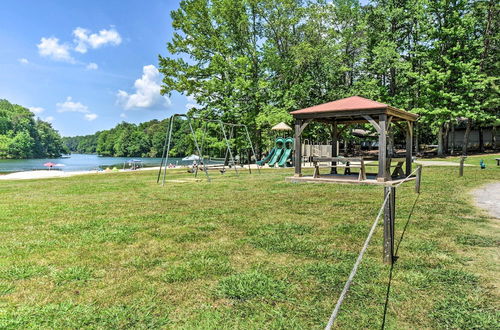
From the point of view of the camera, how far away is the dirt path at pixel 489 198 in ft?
23.3

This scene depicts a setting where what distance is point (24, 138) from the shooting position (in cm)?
8262

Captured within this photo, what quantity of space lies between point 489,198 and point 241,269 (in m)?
7.79

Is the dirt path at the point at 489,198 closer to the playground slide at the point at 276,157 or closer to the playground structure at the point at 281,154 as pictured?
the playground structure at the point at 281,154

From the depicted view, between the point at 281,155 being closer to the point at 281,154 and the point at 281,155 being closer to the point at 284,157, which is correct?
the point at 281,154

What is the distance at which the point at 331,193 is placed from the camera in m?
9.57

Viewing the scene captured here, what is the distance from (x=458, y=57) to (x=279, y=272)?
99.4 feet

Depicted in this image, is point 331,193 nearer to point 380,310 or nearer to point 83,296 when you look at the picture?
point 380,310

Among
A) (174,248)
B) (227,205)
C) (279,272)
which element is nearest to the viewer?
(279,272)

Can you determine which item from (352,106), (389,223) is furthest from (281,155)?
(389,223)

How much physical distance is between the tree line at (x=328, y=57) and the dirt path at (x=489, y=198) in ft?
58.3

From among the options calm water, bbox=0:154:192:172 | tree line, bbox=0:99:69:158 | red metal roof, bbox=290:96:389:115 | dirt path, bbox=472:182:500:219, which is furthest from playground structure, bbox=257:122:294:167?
tree line, bbox=0:99:69:158

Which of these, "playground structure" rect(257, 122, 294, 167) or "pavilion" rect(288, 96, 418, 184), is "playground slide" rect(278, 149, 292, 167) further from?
"pavilion" rect(288, 96, 418, 184)

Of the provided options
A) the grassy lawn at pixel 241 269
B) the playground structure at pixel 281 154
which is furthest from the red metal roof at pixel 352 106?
the playground structure at pixel 281 154

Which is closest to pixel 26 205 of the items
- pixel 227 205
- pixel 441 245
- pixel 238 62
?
pixel 227 205
